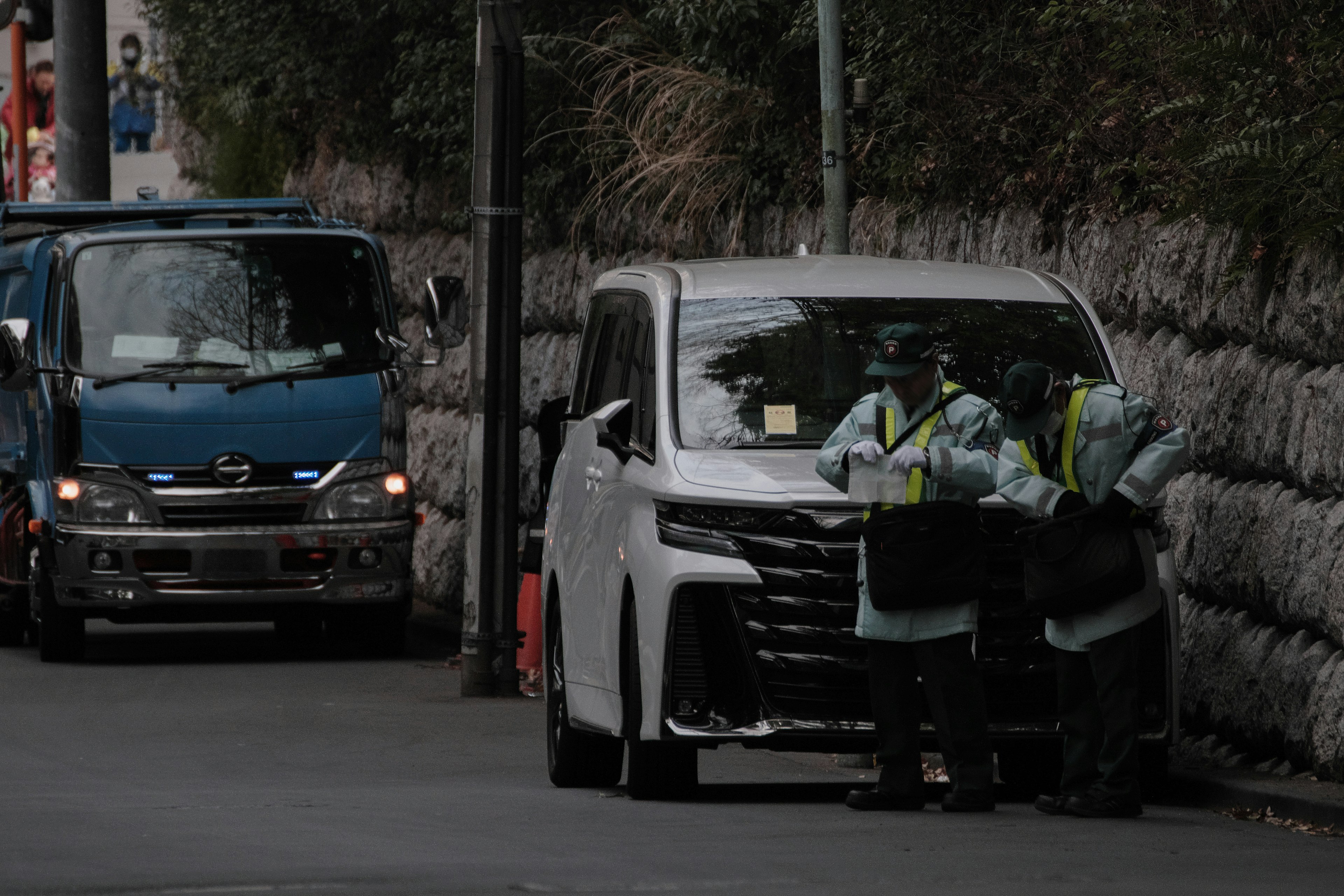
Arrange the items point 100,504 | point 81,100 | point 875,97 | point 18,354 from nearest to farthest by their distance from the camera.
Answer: point 875,97 → point 100,504 → point 18,354 → point 81,100

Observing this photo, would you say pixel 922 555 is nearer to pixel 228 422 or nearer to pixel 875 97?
pixel 875 97

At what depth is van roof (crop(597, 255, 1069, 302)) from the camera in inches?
378

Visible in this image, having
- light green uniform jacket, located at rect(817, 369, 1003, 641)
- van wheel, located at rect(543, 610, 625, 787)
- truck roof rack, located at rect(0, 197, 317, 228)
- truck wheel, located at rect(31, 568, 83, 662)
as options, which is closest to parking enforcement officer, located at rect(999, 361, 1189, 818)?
light green uniform jacket, located at rect(817, 369, 1003, 641)

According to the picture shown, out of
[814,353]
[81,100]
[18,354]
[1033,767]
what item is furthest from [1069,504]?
[81,100]

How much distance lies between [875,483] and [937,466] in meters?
0.21

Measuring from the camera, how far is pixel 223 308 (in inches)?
624

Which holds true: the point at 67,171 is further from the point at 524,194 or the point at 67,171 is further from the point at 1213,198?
the point at 1213,198

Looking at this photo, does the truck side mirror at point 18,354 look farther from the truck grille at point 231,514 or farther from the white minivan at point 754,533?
the white minivan at point 754,533

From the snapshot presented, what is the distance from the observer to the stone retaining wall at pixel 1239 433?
30.3ft

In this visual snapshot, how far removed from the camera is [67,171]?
72.1 feet

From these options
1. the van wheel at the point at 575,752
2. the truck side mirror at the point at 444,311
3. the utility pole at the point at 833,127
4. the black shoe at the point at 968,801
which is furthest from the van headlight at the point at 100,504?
the black shoe at the point at 968,801

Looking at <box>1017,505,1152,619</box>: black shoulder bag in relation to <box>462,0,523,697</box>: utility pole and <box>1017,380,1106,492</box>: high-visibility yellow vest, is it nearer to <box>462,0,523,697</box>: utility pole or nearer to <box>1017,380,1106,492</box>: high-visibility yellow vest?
<box>1017,380,1106,492</box>: high-visibility yellow vest

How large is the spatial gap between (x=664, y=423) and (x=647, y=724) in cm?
113

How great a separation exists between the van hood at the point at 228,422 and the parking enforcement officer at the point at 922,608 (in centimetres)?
767
